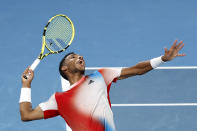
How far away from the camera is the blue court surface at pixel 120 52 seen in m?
10.4

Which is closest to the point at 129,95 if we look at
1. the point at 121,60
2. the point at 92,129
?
the point at 121,60

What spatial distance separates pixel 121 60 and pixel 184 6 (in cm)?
285

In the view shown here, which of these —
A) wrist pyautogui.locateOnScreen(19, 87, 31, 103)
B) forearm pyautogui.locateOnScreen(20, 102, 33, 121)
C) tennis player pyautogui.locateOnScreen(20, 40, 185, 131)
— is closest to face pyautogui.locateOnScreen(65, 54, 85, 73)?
tennis player pyautogui.locateOnScreen(20, 40, 185, 131)

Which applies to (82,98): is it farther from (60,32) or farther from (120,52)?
(120,52)

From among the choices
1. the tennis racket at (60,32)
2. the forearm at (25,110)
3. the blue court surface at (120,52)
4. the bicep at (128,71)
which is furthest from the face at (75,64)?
the blue court surface at (120,52)

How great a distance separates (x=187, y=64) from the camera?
38.3 ft

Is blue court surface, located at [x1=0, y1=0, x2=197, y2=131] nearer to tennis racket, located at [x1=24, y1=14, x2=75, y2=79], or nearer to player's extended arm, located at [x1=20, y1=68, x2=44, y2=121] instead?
tennis racket, located at [x1=24, y1=14, x2=75, y2=79]

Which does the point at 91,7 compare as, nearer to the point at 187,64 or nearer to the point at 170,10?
the point at 170,10

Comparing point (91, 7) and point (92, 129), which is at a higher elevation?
point (91, 7)

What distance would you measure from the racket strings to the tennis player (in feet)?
2.96

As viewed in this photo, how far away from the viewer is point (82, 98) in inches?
252

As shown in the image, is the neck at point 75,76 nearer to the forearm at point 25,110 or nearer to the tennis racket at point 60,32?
the forearm at point 25,110

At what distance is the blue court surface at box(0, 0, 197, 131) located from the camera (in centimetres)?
1041

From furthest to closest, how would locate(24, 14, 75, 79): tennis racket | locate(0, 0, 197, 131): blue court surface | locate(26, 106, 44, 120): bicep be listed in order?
locate(0, 0, 197, 131): blue court surface < locate(24, 14, 75, 79): tennis racket < locate(26, 106, 44, 120): bicep
